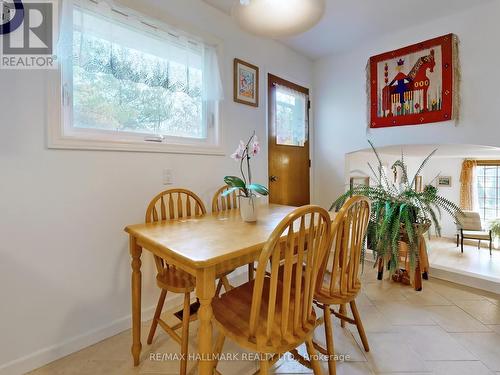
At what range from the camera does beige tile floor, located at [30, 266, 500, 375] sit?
1.36 meters

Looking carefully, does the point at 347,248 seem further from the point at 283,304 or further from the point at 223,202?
the point at 223,202

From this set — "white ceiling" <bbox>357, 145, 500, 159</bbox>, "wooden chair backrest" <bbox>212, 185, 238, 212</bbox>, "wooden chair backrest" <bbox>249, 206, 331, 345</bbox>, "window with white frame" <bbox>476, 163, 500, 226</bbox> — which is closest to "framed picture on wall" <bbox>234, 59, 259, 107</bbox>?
"wooden chair backrest" <bbox>212, 185, 238, 212</bbox>

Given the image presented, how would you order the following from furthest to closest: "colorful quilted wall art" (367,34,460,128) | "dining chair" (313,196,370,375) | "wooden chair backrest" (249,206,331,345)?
"colorful quilted wall art" (367,34,460,128) < "dining chair" (313,196,370,375) < "wooden chair backrest" (249,206,331,345)

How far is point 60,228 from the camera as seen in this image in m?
1.46

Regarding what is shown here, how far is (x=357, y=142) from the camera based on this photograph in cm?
299

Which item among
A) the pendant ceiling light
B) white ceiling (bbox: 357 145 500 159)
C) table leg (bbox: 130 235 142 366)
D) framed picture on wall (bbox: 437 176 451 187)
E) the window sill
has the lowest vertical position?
table leg (bbox: 130 235 142 366)

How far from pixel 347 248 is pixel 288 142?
2.02 meters

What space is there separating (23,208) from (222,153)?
4.60 ft

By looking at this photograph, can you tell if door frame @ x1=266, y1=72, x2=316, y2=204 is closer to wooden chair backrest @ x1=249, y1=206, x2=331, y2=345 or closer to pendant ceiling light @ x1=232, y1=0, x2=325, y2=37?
pendant ceiling light @ x1=232, y1=0, x2=325, y2=37

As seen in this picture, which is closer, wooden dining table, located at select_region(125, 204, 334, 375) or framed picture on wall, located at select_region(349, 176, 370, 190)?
wooden dining table, located at select_region(125, 204, 334, 375)

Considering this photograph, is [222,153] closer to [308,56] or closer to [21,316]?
[21,316]

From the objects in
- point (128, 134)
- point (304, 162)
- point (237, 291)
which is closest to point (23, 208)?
point (128, 134)

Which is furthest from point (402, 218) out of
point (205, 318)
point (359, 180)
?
point (205, 318)

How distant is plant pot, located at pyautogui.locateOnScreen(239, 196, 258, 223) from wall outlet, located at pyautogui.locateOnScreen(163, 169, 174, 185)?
70cm
